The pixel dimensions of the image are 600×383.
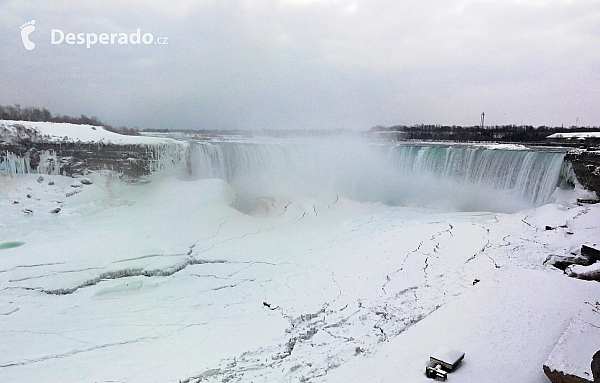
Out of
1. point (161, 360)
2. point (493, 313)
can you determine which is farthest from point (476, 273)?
point (161, 360)

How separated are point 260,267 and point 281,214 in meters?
6.16

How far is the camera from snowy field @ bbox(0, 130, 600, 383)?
5059 mm

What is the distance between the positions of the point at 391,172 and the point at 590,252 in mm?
14308

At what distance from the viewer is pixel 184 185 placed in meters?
16.8

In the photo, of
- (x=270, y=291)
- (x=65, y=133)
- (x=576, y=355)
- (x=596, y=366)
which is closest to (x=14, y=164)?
(x=65, y=133)

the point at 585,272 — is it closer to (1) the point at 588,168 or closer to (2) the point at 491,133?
(1) the point at 588,168

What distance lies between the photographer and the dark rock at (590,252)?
795cm

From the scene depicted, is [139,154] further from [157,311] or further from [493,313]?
[493,313]

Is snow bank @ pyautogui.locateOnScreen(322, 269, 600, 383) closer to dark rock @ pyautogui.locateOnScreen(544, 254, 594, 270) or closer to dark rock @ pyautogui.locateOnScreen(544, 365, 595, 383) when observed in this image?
dark rock @ pyautogui.locateOnScreen(544, 365, 595, 383)

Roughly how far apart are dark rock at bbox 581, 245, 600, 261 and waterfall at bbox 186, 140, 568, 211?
8316 mm

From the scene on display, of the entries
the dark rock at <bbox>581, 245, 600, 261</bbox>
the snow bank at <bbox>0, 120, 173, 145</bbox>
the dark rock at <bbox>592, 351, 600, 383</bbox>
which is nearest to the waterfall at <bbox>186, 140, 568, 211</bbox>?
the snow bank at <bbox>0, 120, 173, 145</bbox>

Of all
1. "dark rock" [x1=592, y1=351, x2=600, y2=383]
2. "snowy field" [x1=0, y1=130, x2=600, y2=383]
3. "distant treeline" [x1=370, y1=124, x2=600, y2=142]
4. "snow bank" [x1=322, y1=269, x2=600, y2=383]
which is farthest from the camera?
"distant treeline" [x1=370, y1=124, x2=600, y2=142]

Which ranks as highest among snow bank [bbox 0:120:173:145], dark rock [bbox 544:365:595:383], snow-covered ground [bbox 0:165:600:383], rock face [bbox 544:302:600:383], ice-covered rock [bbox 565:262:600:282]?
snow bank [bbox 0:120:173:145]

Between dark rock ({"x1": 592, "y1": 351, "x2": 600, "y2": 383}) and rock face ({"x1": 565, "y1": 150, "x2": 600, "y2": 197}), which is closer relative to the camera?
dark rock ({"x1": 592, "y1": 351, "x2": 600, "y2": 383})
